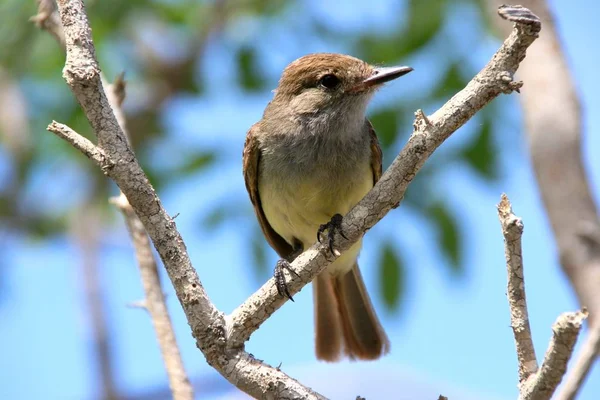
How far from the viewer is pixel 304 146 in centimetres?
488

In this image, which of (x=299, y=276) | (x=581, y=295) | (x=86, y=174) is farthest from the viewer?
(x=86, y=174)

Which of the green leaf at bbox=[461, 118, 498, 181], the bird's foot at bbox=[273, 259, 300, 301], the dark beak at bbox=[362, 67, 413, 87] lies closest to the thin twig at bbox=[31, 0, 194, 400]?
the bird's foot at bbox=[273, 259, 300, 301]

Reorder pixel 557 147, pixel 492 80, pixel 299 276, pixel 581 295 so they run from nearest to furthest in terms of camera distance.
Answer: pixel 492 80 → pixel 299 276 → pixel 581 295 → pixel 557 147

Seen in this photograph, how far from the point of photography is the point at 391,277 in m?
5.70

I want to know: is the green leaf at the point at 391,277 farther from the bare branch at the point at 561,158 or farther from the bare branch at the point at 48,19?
the bare branch at the point at 48,19

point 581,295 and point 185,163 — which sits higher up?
point 185,163

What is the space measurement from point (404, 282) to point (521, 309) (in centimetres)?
299

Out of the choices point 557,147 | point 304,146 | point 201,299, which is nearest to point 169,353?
point 201,299

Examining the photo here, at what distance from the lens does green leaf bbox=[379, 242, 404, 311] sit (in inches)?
223

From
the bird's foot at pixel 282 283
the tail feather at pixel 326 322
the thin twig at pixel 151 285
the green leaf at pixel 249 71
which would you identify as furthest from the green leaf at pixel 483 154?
the bird's foot at pixel 282 283

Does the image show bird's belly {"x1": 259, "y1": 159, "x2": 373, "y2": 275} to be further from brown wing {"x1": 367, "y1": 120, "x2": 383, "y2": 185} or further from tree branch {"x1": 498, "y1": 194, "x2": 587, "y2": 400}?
tree branch {"x1": 498, "y1": 194, "x2": 587, "y2": 400}

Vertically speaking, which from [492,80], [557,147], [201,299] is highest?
[557,147]

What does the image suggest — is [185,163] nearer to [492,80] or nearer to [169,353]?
[169,353]

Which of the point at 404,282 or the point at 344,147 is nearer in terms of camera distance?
the point at 344,147
